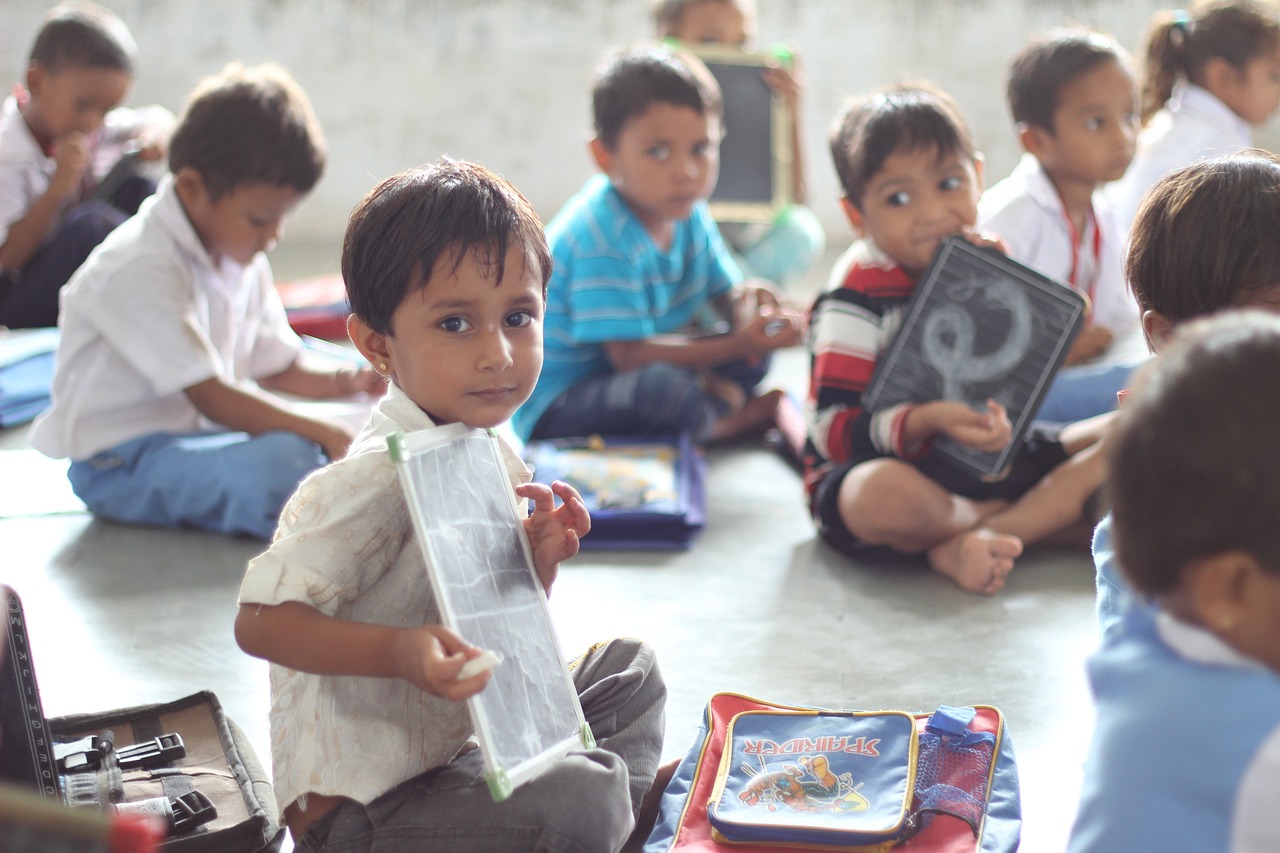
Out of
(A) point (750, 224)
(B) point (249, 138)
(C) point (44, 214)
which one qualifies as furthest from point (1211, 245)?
(C) point (44, 214)

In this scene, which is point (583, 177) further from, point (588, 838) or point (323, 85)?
point (588, 838)

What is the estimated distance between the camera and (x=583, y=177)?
18.4ft

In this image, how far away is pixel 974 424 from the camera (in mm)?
2104

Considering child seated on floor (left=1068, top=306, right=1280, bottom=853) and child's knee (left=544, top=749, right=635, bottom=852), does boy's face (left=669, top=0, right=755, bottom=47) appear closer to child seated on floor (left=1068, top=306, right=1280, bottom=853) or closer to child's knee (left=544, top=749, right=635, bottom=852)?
child's knee (left=544, top=749, right=635, bottom=852)

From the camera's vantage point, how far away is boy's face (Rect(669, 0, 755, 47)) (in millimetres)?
3746

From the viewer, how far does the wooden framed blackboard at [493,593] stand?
117 cm

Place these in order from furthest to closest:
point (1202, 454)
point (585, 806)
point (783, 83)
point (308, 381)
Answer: point (783, 83), point (308, 381), point (585, 806), point (1202, 454)

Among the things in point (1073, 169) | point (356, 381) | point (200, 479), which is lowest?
point (200, 479)

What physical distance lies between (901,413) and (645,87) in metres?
1.04

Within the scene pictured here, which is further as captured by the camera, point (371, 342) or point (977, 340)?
point (977, 340)

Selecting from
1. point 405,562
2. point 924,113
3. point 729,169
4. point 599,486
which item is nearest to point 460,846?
point 405,562

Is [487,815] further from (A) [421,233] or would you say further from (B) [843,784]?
(A) [421,233]

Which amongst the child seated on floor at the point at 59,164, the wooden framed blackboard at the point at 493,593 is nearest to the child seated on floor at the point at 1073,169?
the wooden framed blackboard at the point at 493,593

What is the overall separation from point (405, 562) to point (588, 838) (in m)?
0.32
